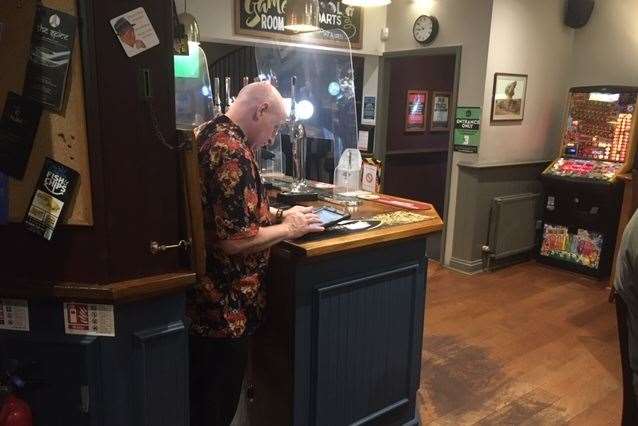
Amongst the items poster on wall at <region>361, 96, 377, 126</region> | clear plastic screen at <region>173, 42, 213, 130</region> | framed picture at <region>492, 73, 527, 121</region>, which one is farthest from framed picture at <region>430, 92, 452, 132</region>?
clear plastic screen at <region>173, 42, 213, 130</region>

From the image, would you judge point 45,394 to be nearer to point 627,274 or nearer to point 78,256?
point 78,256

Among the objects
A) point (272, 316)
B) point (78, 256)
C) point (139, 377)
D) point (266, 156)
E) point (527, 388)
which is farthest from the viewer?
point (266, 156)

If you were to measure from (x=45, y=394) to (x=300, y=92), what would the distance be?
6.60 ft

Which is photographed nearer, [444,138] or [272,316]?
[272,316]

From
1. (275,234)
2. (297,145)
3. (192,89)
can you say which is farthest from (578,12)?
(275,234)

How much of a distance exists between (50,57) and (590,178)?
4380mm

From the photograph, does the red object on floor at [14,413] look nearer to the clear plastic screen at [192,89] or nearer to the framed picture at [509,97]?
the clear plastic screen at [192,89]

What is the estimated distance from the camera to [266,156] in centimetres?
328

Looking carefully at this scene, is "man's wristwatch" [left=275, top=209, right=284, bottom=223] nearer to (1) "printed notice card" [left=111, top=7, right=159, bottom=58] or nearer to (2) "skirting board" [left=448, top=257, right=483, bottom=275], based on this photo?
(1) "printed notice card" [left=111, top=7, right=159, bottom=58]

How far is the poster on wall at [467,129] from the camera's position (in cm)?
451

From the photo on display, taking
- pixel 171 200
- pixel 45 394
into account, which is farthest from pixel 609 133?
pixel 45 394

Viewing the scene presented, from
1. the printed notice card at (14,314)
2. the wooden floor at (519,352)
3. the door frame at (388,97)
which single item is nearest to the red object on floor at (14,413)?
the printed notice card at (14,314)

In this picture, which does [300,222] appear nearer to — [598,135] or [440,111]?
[598,135]

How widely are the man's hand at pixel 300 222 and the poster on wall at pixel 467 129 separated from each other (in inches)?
117
